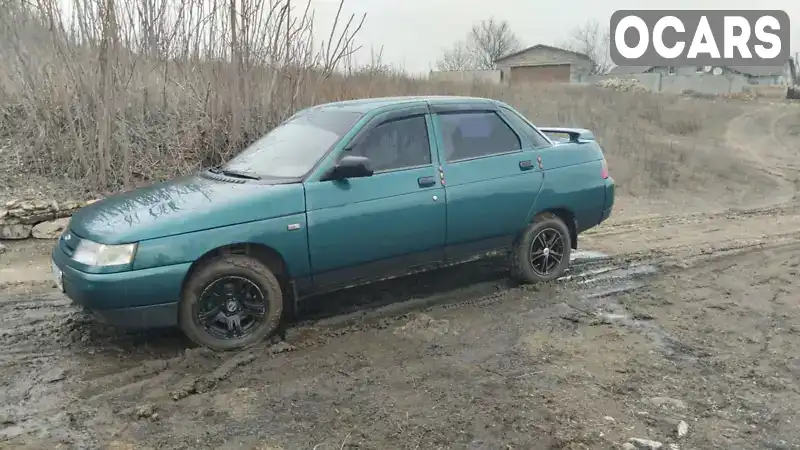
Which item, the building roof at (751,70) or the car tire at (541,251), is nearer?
the car tire at (541,251)

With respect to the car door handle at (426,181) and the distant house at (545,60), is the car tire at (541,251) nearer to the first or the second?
the car door handle at (426,181)

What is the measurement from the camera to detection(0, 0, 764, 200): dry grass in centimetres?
852

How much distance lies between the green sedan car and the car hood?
10mm

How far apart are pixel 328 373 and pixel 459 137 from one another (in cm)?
240

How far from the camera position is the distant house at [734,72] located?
201 ft

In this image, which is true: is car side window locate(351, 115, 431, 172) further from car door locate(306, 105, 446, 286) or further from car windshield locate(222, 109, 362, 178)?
car windshield locate(222, 109, 362, 178)

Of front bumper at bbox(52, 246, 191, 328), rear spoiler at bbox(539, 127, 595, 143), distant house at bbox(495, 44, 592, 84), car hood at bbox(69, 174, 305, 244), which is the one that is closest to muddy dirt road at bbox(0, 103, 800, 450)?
front bumper at bbox(52, 246, 191, 328)

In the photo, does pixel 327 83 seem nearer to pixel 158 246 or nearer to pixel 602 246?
pixel 602 246

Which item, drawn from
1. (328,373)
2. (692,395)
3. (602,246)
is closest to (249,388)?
(328,373)

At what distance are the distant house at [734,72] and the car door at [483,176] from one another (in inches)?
2346

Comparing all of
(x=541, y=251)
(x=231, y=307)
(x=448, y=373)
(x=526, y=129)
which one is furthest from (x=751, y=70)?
(x=231, y=307)

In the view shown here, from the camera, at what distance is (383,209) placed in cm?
488

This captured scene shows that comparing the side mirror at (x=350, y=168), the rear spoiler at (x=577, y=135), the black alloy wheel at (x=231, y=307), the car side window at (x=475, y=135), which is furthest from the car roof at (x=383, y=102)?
the black alloy wheel at (x=231, y=307)

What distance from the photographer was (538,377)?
403 centimetres
